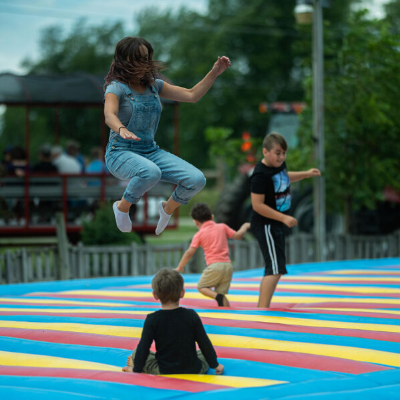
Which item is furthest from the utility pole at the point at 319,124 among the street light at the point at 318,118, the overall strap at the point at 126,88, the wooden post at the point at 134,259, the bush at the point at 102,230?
the overall strap at the point at 126,88

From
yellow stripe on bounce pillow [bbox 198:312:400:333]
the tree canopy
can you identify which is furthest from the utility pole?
yellow stripe on bounce pillow [bbox 198:312:400:333]

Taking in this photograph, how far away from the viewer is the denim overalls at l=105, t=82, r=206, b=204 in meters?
3.69

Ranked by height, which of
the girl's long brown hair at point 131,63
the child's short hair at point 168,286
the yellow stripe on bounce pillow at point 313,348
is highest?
the girl's long brown hair at point 131,63

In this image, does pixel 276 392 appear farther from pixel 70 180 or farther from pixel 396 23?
pixel 396 23

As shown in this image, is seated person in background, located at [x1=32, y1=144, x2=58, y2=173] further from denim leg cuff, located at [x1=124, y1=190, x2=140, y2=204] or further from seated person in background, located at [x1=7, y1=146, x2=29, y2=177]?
denim leg cuff, located at [x1=124, y1=190, x2=140, y2=204]

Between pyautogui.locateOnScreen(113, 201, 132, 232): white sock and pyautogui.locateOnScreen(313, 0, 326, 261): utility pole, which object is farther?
pyautogui.locateOnScreen(313, 0, 326, 261): utility pole

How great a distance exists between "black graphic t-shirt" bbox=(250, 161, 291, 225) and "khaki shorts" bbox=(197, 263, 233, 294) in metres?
0.55

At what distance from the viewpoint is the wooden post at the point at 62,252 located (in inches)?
323

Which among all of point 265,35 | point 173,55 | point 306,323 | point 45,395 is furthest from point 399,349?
point 173,55

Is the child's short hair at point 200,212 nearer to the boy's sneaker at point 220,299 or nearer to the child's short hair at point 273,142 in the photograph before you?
the boy's sneaker at point 220,299

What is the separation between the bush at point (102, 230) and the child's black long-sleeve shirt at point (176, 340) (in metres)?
6.02

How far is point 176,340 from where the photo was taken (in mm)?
3072

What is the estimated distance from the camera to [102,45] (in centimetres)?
3972

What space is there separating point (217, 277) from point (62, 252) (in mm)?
3796
